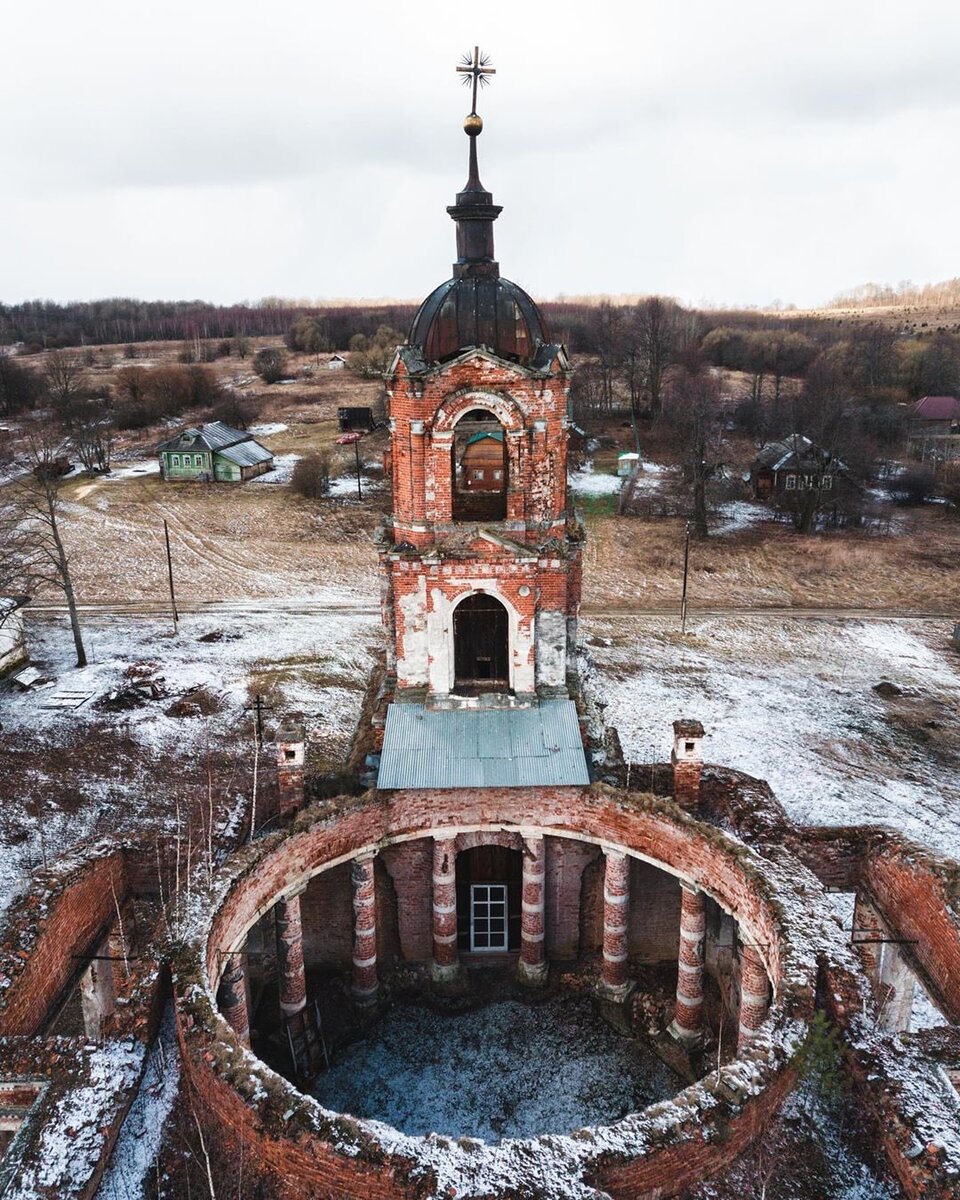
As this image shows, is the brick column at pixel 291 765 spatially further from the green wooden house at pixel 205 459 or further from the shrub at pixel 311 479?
the green wooden house at pixel 205 459

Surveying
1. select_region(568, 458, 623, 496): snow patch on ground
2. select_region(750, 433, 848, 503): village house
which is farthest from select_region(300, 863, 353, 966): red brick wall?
select_region(750, 433, 848, 503): village house

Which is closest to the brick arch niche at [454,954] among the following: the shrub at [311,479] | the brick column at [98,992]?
the brick column at [98,992]

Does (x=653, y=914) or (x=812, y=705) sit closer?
(x=653, y=914)

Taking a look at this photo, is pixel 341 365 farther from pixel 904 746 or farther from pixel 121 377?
pixel 904 746

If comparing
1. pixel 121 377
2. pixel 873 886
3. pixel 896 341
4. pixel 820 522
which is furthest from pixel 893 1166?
pixel 896 341

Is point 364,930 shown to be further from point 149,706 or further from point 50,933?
point 149,706

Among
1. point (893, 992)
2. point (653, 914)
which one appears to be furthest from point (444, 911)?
point (893, 992)
